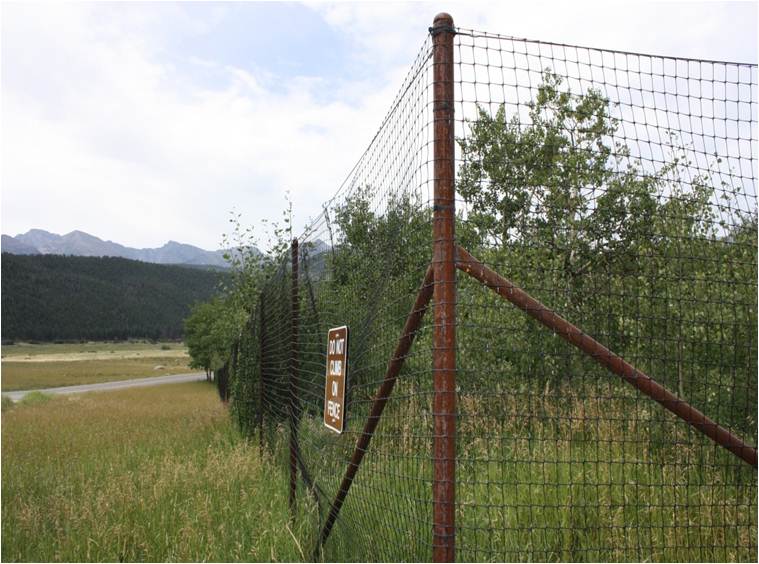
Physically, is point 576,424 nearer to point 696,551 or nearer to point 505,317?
point 505,317

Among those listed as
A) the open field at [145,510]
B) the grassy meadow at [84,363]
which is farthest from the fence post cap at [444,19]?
the grassy meadow at [84,363]

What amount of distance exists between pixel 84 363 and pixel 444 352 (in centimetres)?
9480

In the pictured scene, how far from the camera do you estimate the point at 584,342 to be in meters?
2.52

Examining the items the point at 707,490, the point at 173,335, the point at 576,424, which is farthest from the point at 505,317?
the point at 173,335

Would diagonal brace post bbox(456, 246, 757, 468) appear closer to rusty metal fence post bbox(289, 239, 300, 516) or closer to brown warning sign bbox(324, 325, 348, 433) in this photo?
brown warning sign bbox(324, 325, 348, 433)

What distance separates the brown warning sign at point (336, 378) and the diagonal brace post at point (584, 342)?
94cm

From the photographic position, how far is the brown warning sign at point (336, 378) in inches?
128

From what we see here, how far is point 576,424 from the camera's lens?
6016 millimetres

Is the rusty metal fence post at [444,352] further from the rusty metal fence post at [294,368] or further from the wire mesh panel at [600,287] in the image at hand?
the rusty metal fence post at [294,368]

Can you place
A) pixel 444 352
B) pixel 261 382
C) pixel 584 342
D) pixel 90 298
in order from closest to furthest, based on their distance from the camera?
pixel 444 352 < pixel 584 342 < pixel 261 382 < pixel 90 298

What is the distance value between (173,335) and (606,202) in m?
128

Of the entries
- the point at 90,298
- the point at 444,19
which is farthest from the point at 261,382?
the point at 90,298

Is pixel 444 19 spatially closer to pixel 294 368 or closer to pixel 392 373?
pixel 392 373

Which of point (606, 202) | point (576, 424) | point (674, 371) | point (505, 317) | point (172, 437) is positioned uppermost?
point (606, 202)
